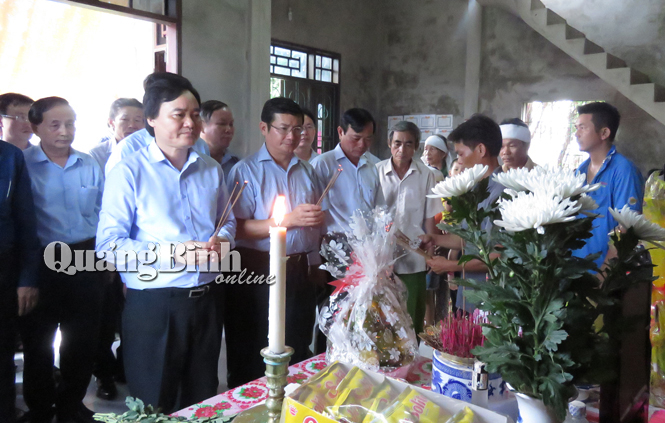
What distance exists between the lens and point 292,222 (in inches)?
84.9

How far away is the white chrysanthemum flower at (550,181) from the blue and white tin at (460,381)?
394 mm

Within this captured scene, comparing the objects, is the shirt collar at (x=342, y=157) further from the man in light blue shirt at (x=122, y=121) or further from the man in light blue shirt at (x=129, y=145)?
the man in light blue shirt at (x=122, y=121)

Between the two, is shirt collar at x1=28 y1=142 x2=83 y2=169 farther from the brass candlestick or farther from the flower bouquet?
the brass candlestick

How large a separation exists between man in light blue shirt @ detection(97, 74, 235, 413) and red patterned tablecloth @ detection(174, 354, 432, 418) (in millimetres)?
537

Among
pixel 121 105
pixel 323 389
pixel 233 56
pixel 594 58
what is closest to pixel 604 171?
pixel 323 389

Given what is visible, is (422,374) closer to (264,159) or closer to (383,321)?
(383,321)

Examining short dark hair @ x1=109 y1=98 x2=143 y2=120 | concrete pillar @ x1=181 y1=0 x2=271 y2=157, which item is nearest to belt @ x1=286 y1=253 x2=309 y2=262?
short dark hair @ x1=109 y1=98 x2=143 y2=120

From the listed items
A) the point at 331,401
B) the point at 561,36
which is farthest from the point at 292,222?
the point at 561,36

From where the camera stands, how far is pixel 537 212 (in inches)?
28.3

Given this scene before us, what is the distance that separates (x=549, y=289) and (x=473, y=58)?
699 centimetres

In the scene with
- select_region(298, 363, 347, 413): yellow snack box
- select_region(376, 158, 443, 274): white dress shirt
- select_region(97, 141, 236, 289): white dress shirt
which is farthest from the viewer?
select_region(376, 158, 443, 274): white dress shirt

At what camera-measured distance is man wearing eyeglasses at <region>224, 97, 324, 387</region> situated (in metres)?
2.31

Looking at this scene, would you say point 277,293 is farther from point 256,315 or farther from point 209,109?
point 209,109

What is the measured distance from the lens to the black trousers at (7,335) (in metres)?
1.94
